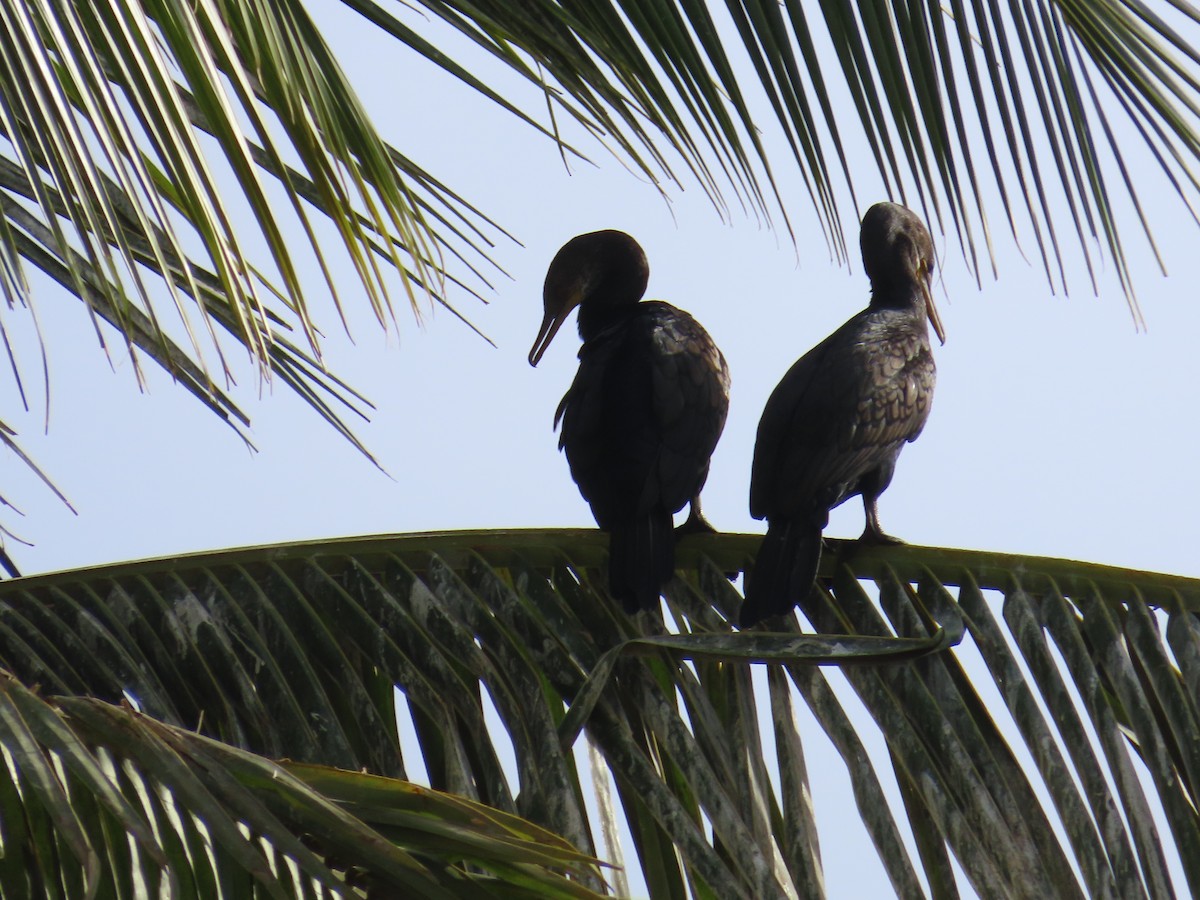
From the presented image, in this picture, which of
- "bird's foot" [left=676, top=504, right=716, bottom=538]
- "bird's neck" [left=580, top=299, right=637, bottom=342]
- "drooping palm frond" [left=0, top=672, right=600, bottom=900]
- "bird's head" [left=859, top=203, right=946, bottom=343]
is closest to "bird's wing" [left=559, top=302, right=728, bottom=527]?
"bird's foot" [left=676, top=504, right=716, bottom=538]

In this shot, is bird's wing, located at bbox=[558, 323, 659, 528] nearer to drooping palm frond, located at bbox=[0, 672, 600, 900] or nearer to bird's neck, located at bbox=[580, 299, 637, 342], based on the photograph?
bird's neck, located at bbox=[580, 299, 637, 342]

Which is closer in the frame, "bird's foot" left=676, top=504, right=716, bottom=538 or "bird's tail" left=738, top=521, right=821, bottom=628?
"bird's tail" left=738, top=521, right=821, bottom=628

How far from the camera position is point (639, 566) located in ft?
8.98

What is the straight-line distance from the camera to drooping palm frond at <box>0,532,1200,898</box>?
79.4 inches

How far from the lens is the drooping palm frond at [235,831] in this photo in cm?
133

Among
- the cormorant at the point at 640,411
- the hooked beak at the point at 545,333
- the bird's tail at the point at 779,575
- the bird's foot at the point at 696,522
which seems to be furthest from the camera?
the hooked beak at the point at 545,333

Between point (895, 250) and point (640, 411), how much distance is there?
0.98 m

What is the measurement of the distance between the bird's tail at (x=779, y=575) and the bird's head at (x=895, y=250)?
140 centimetres

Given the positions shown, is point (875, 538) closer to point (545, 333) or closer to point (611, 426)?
point (611, 426)

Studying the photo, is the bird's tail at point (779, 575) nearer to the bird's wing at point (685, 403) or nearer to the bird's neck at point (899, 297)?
the bird's wing at point (685, 403)

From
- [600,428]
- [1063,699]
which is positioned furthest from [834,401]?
[1063,699]

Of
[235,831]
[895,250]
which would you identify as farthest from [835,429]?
[235,831]

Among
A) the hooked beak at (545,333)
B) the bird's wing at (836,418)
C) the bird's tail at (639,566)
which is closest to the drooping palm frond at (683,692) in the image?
the bird's tail at (639,566)

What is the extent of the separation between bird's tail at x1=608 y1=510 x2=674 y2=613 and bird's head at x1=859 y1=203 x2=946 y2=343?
1.48 meters
